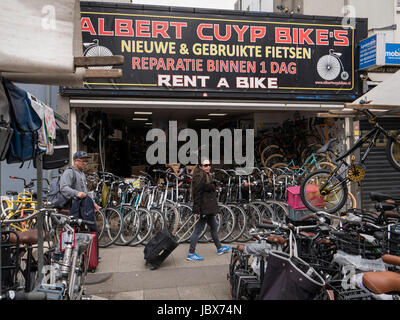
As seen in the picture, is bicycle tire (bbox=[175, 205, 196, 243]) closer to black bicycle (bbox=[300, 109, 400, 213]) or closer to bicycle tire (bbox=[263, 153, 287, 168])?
black bicycle (bbox=[300, 109, 400, 213])

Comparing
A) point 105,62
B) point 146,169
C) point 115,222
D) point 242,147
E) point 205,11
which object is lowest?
point 115,222

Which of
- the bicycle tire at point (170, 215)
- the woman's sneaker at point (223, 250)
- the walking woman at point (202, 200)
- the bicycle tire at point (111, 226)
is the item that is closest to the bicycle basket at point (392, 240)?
the walking woman at point (202, 200)

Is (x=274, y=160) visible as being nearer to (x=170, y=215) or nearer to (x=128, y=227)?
(x=170, y=215)

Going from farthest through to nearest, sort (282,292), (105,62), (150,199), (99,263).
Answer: (150,199) < (99,263) < (105,62) < (282,292)

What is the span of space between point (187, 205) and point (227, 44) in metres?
4.29

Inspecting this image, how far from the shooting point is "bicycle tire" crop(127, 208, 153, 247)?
7773 millimetres

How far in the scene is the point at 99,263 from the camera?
22.0ft

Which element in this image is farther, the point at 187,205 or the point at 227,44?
the point at 227,44

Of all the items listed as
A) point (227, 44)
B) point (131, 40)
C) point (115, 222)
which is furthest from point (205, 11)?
point (115, 222)

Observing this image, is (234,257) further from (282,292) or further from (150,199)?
(150,199)

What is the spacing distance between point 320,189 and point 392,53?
19.1ft

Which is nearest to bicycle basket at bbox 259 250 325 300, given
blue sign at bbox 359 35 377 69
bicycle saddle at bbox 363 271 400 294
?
bicycle saddle at bbox 363 271 400 294
